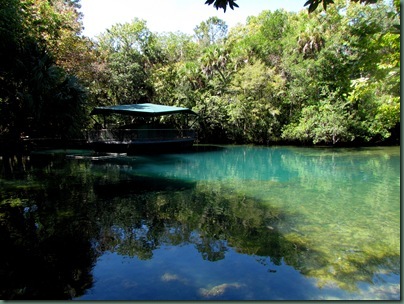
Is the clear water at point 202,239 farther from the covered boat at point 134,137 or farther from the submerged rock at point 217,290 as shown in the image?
the covered boat at point 134,137

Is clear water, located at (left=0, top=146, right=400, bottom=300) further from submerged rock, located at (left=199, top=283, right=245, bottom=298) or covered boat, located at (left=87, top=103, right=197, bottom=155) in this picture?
covered boat, located at (left=87, top=103, right=197, bottom=155)

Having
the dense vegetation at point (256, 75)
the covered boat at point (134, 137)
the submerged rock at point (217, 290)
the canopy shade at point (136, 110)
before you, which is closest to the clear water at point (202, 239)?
the submerged rock at point (217, 290)

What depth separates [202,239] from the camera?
17.5ft

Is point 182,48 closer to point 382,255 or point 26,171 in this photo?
point 26,171

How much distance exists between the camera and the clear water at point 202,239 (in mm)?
3666

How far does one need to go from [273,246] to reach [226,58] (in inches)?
993

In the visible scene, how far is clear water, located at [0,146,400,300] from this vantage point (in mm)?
3666

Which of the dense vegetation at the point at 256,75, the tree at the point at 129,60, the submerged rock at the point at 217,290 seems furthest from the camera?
the tree at the point at 129,60


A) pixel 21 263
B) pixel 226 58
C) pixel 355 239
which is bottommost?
pixel 355 239

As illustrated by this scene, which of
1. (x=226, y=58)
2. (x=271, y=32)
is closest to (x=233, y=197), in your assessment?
(x=226, y=58)

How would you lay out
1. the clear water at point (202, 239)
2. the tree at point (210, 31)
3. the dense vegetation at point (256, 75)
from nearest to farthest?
1. the clear water at point (202, 239)
2. the dense vegetation at point (256, 75)
3. the tree at point (210, 31)

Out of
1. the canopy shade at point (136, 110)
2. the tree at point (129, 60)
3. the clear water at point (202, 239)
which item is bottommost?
the clear water at point (202, 239)

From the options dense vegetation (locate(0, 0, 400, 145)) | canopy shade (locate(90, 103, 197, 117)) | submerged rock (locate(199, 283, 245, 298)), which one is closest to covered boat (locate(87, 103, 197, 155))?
canopy shade (locate(90, 103, 197, 117))

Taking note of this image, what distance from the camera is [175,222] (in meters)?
6.28
